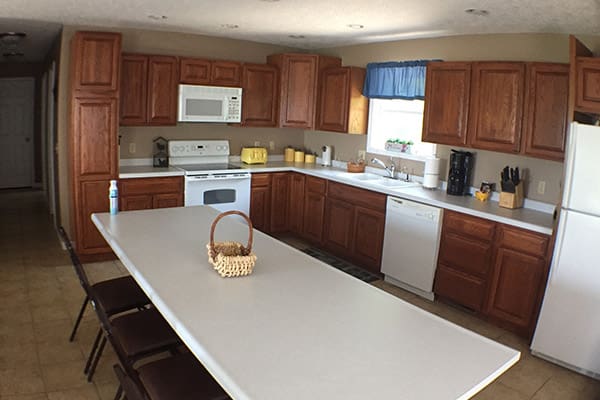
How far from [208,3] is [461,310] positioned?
314cm

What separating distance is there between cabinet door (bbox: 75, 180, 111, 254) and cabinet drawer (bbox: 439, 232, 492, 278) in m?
3.12

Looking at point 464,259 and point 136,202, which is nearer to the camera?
point 464,259

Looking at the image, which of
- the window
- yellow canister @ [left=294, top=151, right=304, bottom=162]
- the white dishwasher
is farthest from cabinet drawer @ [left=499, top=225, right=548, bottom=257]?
yellow canister @ [left=294, top=151, right=304, bottom=162]

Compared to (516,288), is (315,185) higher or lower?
higher

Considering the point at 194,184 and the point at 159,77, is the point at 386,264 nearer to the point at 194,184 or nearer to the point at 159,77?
the point at 194,184

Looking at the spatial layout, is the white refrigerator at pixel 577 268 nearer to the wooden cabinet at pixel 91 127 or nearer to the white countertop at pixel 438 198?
the white countertop at pixel 438 198

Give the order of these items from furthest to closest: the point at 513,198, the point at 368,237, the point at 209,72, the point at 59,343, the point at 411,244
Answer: the point at 209,72 < the point at 368,237 < the point at 411,244 < the point at 513,198 < the point at 59,343

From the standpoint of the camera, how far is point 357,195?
4883 millimetres

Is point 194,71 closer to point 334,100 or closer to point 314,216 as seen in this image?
point 334,100

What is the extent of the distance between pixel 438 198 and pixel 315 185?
1.61 metres

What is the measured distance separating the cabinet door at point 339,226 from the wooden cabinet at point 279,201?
67 centimetres

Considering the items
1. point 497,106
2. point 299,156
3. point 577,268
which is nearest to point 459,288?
point 577,268

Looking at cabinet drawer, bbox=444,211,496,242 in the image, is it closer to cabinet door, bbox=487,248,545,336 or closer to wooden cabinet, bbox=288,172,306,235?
cabinet door, bbox=487,248,545,336

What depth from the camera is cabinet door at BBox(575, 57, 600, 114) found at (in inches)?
121
